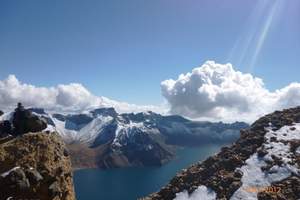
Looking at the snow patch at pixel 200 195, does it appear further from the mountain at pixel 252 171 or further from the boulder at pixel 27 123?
the boulder at pixel 27 123

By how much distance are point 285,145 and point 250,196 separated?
16.0 m

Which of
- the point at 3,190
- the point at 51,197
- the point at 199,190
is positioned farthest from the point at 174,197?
the point at 3,190

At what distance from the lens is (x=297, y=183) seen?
165ft

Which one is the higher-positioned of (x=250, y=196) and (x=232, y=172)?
(x=232, y=172)

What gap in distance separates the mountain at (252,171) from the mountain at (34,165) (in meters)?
22.1

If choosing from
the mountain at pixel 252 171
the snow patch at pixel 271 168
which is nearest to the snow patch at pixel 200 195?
the mountain at pixel 252 171

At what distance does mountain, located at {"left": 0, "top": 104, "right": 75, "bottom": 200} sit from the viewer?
3597cm

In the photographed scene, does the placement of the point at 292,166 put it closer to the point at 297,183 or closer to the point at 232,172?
the point at 297,183

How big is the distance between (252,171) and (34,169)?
114 feet

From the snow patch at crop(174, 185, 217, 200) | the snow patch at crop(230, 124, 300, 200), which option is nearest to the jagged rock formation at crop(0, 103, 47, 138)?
the snow patch at crop(174, 185, 217, 200)

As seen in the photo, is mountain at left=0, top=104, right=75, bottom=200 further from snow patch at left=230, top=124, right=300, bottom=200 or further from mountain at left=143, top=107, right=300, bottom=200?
snow patch at left=230, top=124, right=300, bottom=200

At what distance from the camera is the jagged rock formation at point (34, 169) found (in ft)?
118

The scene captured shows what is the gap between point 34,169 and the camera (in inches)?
1497

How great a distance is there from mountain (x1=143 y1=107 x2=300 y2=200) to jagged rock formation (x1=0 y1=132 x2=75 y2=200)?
73.3 feet
